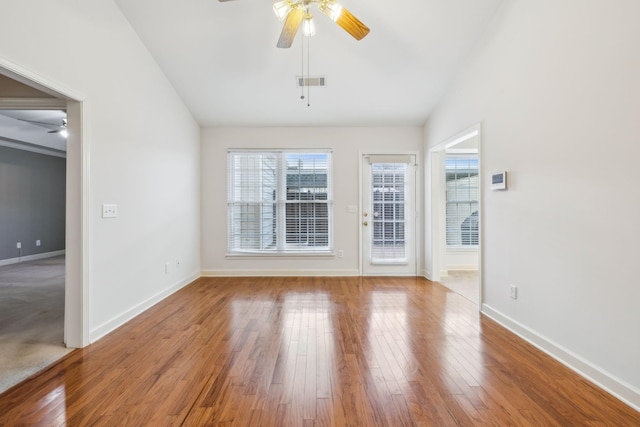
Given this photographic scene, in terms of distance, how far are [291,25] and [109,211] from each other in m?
2.33

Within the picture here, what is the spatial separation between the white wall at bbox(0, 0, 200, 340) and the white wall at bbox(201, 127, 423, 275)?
765 mm

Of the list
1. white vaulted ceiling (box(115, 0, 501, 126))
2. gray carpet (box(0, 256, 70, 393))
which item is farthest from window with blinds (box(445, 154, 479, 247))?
gray carpet (box(0, 256, 70, 393))

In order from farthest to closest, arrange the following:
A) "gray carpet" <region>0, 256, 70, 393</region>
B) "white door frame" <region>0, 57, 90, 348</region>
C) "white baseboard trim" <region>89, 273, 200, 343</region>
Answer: "white baseboard trim" <region>89, 273, 200, 343</region>
"white door frame" <region>0, 57, 90, 348</region>
"gray carpet" <region>0, 256, 70, 393</region>

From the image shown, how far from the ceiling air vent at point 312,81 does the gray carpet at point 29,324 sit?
3.68 metres

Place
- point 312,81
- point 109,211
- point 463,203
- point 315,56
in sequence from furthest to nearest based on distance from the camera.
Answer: point 463,203, point 312,81, point 315,56, point 109,211

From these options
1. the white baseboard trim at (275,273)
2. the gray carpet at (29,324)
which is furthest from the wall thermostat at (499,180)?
the gray carpet at (29,324)

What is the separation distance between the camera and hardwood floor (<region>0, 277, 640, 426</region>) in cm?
159

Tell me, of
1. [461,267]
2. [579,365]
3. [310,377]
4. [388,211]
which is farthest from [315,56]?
[461,267]

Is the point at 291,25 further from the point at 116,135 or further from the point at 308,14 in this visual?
the point at 116,135

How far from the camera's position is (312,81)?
3883 mm

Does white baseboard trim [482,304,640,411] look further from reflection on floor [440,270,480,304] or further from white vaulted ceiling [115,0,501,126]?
white vaulted ceiling [115,0,501,126]

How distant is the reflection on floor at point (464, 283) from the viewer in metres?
3.84

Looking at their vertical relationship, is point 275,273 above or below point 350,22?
below

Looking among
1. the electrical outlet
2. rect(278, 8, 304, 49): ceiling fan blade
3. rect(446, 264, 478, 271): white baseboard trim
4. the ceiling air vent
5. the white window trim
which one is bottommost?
rect(446, 264, 478, 271): white baseboard trim
